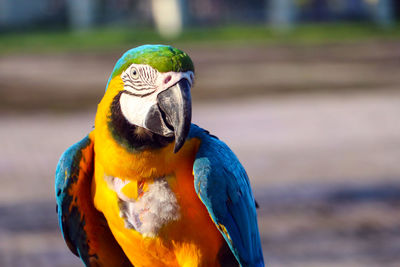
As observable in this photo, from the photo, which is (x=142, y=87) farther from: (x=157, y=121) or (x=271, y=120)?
(x=271, y=120)

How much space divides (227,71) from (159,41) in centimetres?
534

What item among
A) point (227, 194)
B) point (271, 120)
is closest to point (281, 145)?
point (271, 120)

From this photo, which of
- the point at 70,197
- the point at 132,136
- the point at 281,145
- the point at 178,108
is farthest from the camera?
the point at 281,145

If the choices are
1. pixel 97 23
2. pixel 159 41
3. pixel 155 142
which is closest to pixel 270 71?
pixel 159 41

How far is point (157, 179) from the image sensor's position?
1902 mm

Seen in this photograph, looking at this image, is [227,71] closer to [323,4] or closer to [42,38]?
[42,38]

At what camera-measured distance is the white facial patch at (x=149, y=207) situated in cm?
191

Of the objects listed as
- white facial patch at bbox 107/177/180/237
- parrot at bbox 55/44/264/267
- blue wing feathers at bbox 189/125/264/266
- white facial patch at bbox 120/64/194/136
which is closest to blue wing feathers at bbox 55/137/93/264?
parrot at bbox 55/44/264/267

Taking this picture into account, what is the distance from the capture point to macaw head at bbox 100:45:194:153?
176 cm

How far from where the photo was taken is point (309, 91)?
431 inches

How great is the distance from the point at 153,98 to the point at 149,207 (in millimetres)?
398

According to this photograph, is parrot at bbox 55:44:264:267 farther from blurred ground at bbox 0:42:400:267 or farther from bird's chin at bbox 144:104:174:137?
blurred ground at bbox 0:42:400:267

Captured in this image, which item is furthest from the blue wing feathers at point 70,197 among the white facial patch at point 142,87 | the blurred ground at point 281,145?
the blurred ground at point 281,145

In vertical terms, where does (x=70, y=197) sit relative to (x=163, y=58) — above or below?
below
